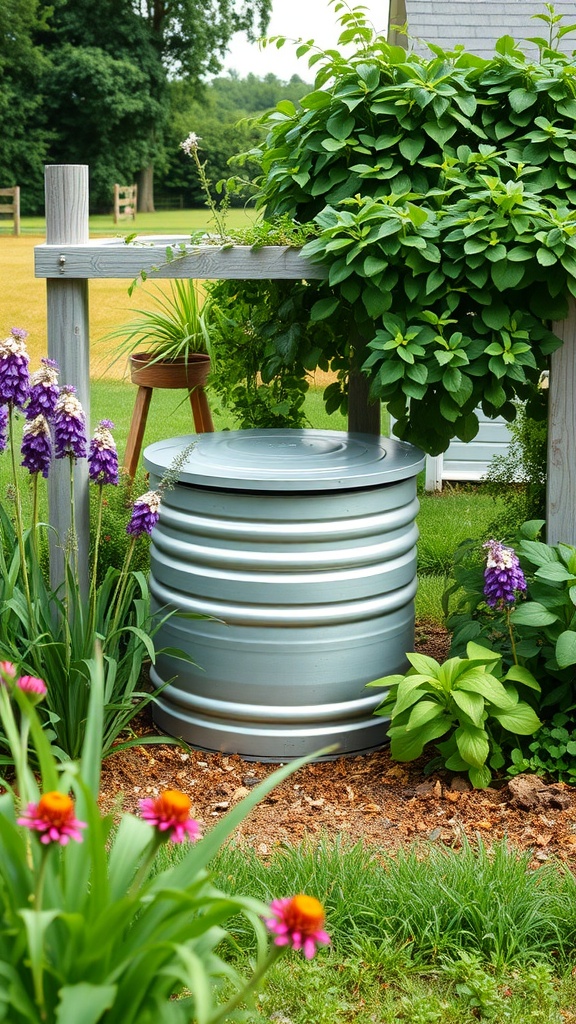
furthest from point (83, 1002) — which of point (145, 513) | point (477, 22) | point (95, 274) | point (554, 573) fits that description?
point (477, 22)

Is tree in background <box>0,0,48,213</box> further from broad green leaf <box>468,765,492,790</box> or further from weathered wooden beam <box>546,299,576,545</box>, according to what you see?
broad green leaf <box>468,765,492,790</box>

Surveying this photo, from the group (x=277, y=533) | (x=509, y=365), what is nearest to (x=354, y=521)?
(x=277, y=533)

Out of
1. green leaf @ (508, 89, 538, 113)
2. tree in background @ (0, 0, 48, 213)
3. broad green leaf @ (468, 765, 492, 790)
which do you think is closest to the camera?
broad green leaf @ (468, 765, 492, 790)

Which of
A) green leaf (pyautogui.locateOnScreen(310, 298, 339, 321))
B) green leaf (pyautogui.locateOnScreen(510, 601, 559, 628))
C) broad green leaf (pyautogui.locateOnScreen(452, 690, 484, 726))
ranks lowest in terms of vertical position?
broad green leaf (pyautogui.locateOnScreen(452, 690, 484, 726))

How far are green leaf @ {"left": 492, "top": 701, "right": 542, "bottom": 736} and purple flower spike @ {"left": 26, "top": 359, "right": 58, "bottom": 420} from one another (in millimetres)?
1446

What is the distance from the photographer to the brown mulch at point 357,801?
263cm

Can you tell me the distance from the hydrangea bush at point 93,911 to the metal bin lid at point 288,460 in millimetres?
1524

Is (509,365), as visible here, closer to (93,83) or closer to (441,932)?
(441,932)

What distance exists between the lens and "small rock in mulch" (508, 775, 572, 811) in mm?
2748

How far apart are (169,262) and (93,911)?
7.18 ft

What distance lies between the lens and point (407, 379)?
3.05 m

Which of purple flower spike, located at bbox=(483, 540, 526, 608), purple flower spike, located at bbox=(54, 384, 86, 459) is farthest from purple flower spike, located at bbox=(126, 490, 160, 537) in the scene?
purple flower spike, located at bbox=(483, 540, 526, 608)

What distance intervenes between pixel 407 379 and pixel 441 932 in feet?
5.04

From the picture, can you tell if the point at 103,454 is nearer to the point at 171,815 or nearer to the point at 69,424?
the point at 69,424
